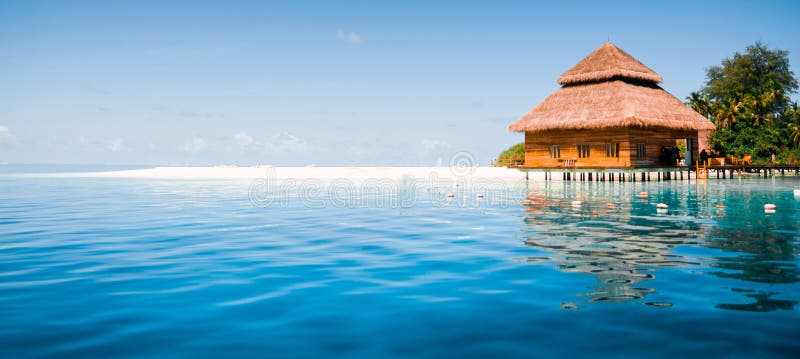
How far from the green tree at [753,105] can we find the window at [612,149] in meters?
15.3

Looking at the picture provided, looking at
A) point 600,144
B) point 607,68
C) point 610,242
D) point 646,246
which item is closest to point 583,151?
point 600,144

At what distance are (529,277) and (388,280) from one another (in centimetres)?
161

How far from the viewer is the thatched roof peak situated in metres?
33.9

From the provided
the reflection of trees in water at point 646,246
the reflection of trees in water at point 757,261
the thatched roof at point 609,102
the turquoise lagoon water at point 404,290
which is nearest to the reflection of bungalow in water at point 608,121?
the thatched roof at point 609,102

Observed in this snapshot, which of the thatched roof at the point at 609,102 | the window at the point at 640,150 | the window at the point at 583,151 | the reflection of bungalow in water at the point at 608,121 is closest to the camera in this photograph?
the thatched roof at the point at 609,102

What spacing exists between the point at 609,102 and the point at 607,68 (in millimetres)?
2946

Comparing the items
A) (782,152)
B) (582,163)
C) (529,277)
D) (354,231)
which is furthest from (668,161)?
(529,277)

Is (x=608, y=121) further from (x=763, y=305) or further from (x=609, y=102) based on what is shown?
(x=763, y=305)

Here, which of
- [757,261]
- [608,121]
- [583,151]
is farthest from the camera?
[583,151]

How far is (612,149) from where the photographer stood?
3192 cm

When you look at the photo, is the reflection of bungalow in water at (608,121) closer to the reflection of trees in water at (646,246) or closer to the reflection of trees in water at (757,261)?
the reflection of trees in water at (646,246)

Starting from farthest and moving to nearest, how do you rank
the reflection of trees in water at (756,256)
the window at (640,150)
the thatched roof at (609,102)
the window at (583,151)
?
the window at (583,151) → the window at (640,150) → the thatched roof at (609,102) → the reflection of trees in water at (756,256)

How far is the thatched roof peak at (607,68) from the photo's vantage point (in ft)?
111

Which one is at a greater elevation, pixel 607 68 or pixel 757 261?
pixel 607 68
